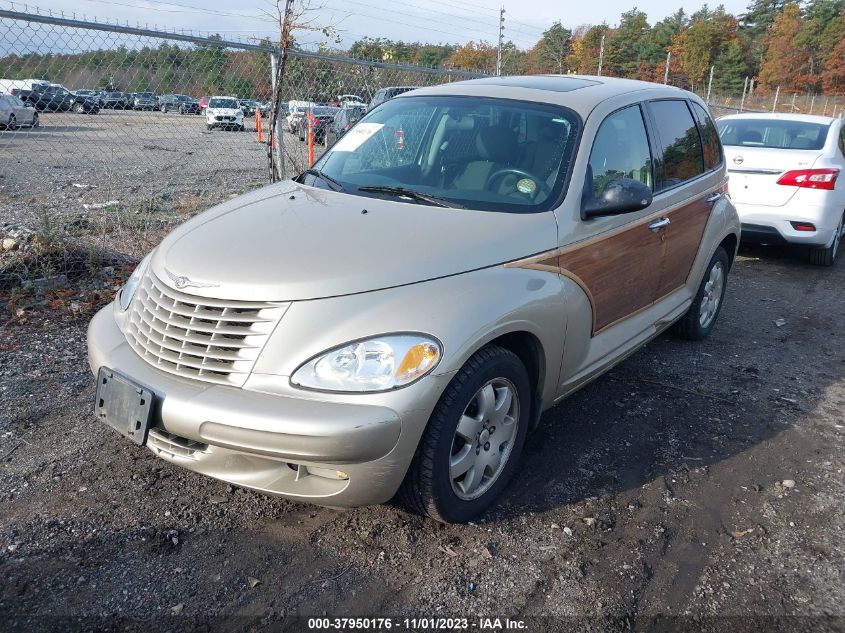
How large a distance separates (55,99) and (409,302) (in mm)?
4548

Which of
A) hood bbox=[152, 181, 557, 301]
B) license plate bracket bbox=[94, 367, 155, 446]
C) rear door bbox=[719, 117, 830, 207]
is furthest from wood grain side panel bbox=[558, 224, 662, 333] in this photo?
rear door bbox=[719, 117, 830, 207]

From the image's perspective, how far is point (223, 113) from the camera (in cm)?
975

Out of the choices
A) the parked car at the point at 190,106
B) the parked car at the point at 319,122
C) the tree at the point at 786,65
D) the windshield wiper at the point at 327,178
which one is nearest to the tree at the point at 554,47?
the tree at the point at 786,65

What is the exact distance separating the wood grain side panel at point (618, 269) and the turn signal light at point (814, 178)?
14.1ft

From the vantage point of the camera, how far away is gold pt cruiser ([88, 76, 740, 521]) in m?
2.51

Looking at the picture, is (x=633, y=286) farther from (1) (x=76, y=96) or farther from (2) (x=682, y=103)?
(1) (x=76, y=96)

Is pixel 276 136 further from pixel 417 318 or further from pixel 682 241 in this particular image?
pixel 417 318

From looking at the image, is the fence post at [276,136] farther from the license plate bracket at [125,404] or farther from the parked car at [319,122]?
the license plate bracket at [125,404]

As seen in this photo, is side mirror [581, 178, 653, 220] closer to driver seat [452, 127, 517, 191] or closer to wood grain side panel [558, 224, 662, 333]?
wood grain side panel [558, 224, 662, 333]

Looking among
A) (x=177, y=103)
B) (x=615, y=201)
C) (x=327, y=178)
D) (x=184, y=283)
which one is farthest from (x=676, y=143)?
(x=177, y=103)

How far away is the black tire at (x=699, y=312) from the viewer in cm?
509

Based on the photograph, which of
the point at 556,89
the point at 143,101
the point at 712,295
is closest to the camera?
the point at 556,89

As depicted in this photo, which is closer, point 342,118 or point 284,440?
point 284,440

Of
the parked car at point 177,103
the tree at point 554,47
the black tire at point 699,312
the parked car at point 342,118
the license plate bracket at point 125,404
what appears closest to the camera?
the license plate bracket at point 125,404
